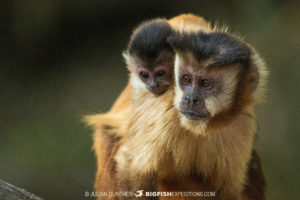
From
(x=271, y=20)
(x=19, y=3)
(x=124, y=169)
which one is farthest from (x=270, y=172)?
(x=19, y=3)

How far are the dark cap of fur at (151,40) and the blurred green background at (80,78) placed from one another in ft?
12.5

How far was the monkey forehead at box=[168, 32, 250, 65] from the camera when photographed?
4383 millimetres

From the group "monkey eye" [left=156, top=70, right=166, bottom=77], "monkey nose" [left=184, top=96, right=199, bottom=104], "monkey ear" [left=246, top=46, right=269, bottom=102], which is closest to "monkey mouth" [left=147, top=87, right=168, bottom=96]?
"monkey eye" [left=156, top=70, right=166, bottom=77]

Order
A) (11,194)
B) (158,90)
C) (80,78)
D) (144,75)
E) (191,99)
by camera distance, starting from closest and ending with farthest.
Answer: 1. (11,194)
2. (191,99)
3. (158,90)
4. (144,75)
5. (80,78)

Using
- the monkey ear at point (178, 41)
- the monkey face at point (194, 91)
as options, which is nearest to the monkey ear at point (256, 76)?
the monkey face at point (194, 91)

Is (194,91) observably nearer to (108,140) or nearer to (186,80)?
(186,80)

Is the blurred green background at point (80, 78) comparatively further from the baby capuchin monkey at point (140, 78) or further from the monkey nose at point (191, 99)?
the monkey nose at point (191, 99)

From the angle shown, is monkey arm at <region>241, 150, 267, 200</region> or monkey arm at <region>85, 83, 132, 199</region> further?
monkey arm at <region>85, 83, 132, 199</region>

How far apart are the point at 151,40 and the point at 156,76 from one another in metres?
A: 0.36

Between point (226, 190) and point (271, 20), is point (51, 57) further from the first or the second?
point (226, 190)

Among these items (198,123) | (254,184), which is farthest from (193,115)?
(254,184)

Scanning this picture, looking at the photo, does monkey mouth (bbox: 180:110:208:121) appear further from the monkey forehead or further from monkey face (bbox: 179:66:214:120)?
the monkey forehead

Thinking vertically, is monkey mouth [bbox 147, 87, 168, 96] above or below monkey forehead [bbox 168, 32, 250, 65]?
below

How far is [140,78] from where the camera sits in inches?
205
